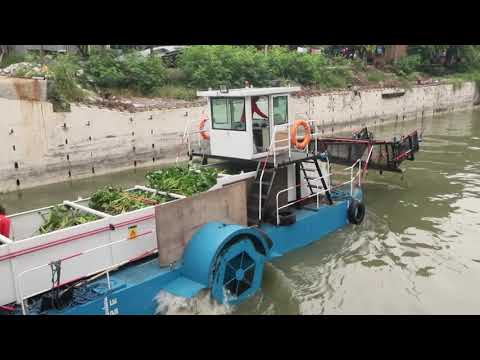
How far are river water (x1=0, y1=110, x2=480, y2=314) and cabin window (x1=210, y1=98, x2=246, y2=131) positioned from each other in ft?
9.60

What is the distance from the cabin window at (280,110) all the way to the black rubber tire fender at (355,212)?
2568 millimetres

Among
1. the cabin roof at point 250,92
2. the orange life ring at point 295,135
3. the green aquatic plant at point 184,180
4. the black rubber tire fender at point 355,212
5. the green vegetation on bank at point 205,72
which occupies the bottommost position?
the black rubber tire fender at point 355,212

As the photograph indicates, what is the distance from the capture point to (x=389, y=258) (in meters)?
9.25

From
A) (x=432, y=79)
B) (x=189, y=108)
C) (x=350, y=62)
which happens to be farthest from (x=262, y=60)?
(x=432, y=79)

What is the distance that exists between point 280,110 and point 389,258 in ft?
12.4

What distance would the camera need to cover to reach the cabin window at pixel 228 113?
9.27 metres

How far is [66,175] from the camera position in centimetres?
1565

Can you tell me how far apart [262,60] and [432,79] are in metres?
17.4

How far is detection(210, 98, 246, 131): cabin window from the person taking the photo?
9.27 m

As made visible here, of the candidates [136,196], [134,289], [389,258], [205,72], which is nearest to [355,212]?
[389,258]

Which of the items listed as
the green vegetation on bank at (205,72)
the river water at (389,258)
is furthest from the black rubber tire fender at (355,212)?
the green vegetation on bank at (205,72)

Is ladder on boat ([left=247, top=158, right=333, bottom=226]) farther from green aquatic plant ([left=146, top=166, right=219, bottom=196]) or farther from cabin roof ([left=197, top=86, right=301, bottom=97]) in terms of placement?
cabin roof ([left=197, top=86, right=301, bottom=97])

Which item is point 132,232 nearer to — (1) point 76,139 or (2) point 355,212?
(2) point 355,212

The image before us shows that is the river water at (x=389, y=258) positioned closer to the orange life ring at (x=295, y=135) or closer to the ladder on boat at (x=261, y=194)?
the ladder on boat at (x=261, y=194)
